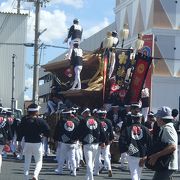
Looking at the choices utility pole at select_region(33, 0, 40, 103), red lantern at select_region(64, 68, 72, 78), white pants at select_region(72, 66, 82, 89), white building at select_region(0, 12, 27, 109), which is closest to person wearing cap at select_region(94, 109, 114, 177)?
white pants at select_region(72, 66, 82, 89)

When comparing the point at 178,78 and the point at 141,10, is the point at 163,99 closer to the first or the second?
the point at 178,78

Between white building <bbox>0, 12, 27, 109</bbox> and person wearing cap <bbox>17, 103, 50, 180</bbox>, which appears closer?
person wearing cap <bbox>17, 103, 50, 180</bbox>

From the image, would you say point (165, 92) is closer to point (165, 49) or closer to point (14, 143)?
point (165, 49)

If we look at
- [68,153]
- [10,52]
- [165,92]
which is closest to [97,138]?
[68,153]

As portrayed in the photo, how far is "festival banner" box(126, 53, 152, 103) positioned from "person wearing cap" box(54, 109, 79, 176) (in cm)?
557

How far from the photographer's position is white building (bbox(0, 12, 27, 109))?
50.6m

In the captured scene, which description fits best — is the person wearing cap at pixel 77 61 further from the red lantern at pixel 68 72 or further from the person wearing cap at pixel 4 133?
the person wearing cap at pixel 4 133

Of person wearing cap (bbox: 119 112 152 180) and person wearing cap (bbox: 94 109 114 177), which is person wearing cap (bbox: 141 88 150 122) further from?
person wearing cap (bbox: 119 112 152 180)

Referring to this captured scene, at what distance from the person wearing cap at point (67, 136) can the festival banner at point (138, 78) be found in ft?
18.3

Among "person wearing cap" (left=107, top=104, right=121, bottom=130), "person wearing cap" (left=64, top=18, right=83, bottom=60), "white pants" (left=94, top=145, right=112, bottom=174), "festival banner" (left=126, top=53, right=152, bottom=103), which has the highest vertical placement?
"person wearing cap" (left=64, top=18, right=83, bottom=60)

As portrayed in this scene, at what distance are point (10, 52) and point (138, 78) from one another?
29713 millimetres

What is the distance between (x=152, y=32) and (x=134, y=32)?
5.33 m

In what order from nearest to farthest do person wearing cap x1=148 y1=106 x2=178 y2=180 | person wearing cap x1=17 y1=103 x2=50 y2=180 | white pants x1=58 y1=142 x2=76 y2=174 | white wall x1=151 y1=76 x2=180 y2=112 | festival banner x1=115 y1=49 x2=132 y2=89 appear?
person wearing cap x1=148 y1=106 x2=178 y2=180
person wearing cap x1=17 y1=103 x2=50 y2=180
white pants x1=58 y1=142 x2=76 y2=174
festival banner x1=115 y1=49 x2=132 y2=89
white wall x1=151 y1=76 x2=180 y2=112

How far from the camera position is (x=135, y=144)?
1203 cm
